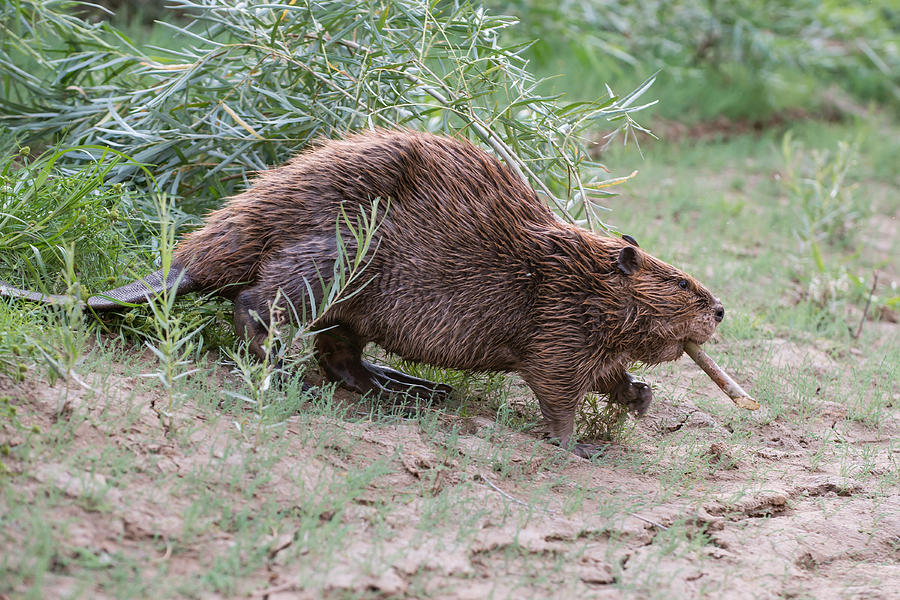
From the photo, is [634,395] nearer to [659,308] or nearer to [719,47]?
[659,308]

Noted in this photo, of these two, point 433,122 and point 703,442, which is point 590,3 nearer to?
point 433,122

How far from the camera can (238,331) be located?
3.83m

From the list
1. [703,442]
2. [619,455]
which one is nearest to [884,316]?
[703,442]

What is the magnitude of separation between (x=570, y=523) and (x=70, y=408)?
1707mm

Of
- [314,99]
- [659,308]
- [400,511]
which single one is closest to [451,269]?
[659,308]

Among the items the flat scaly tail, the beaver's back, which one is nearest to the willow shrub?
the beaver's back

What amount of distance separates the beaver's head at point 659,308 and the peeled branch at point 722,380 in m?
0.05

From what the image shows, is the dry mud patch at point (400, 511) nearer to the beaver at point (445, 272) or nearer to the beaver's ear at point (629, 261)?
the beaver at point (445, 272)

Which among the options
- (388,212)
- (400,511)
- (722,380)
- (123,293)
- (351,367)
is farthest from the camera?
(351,367)

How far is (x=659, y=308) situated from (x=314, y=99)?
6.72 feet

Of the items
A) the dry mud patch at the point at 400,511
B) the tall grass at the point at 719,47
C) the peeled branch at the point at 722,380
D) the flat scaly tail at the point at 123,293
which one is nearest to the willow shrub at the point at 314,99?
the peeled branch at the point at 722,380

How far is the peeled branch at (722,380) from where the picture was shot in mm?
4008

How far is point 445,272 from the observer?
386 centimetres

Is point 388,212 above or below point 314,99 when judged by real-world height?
below
